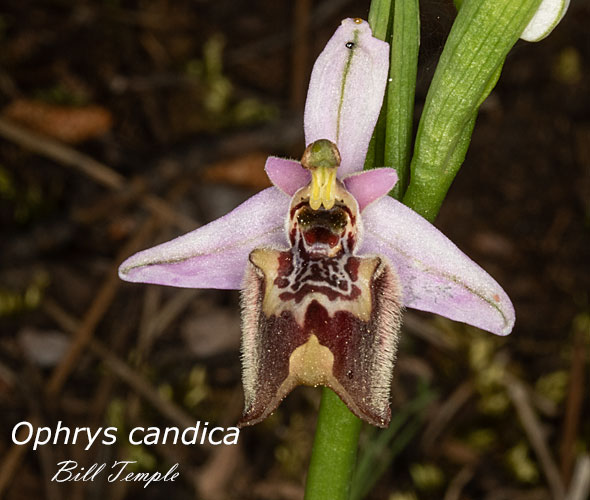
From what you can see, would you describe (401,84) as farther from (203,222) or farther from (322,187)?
(203,222)

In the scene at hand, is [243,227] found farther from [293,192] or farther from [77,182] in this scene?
[77,182]

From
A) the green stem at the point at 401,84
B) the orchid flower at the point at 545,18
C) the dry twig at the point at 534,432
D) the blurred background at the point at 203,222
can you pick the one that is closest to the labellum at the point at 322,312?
the green stem at the point at 401,84

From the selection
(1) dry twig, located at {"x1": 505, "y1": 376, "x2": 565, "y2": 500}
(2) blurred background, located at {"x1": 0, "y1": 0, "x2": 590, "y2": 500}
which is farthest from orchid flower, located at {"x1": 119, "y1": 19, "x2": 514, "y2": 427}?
(1) dry twig, located at {"x1": 505, "y1": 376, "x2": 565, "y2": 500}

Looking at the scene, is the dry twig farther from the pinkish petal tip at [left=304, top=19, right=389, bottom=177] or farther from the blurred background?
the pinkish petal tip at [left=304, top=19, right=389, bottom=177]

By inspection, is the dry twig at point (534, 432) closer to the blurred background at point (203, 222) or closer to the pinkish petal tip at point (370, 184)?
the blurred background at point (203, 222)

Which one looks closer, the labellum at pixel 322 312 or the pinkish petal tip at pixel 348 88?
the labellum at pixel 322 312

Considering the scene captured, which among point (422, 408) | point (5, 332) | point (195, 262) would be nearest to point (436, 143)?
point (195, 262)

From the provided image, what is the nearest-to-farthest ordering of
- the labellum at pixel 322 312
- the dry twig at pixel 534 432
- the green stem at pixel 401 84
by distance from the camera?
the labellum at pixel 322 312 → the green stem at pixel 401 84 → the dry twig at pixel 534 432
